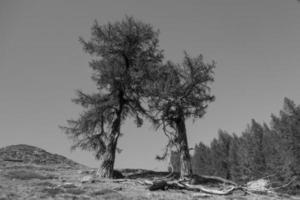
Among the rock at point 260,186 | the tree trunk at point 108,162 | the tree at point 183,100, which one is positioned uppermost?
the tree at point 183,100

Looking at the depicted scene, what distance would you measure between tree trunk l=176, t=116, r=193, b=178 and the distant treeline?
0.60 m

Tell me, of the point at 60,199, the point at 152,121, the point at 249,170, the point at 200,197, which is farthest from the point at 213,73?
the point at 249,170

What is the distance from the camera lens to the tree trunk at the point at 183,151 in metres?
15.4

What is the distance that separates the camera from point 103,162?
17031 millimetres

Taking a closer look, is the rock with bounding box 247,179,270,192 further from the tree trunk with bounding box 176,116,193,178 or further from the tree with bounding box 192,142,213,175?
the tree with bounding box 192,142,213,175

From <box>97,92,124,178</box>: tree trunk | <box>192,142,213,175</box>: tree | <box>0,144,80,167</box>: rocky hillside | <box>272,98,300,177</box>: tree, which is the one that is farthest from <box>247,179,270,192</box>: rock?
<box>192,142,213,175</box>: tree

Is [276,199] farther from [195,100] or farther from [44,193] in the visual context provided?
[44,193]

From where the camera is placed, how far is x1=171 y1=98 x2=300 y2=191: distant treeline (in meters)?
36.8

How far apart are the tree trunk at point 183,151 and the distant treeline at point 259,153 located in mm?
598

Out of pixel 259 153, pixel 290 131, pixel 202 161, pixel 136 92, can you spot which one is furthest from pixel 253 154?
pixel 136 92

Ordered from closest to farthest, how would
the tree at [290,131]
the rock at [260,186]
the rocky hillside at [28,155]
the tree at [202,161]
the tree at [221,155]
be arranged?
1. the rock at [260,186]
2. the rocky hillside at [28,155]
3. the tree at [290,131]
4. the tree at [221,155]
5. the tree at [202,161]

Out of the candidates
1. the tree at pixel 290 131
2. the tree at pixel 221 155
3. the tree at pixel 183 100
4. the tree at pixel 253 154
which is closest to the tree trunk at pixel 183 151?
the tree at pixel 183 100

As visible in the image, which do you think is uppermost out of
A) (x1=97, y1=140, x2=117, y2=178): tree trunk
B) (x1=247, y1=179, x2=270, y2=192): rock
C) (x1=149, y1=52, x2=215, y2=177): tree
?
(x1=149, y1=52, x2=215, y2=177): tree

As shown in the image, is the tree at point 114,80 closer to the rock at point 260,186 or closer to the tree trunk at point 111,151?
the tree trunk at point 111,151
